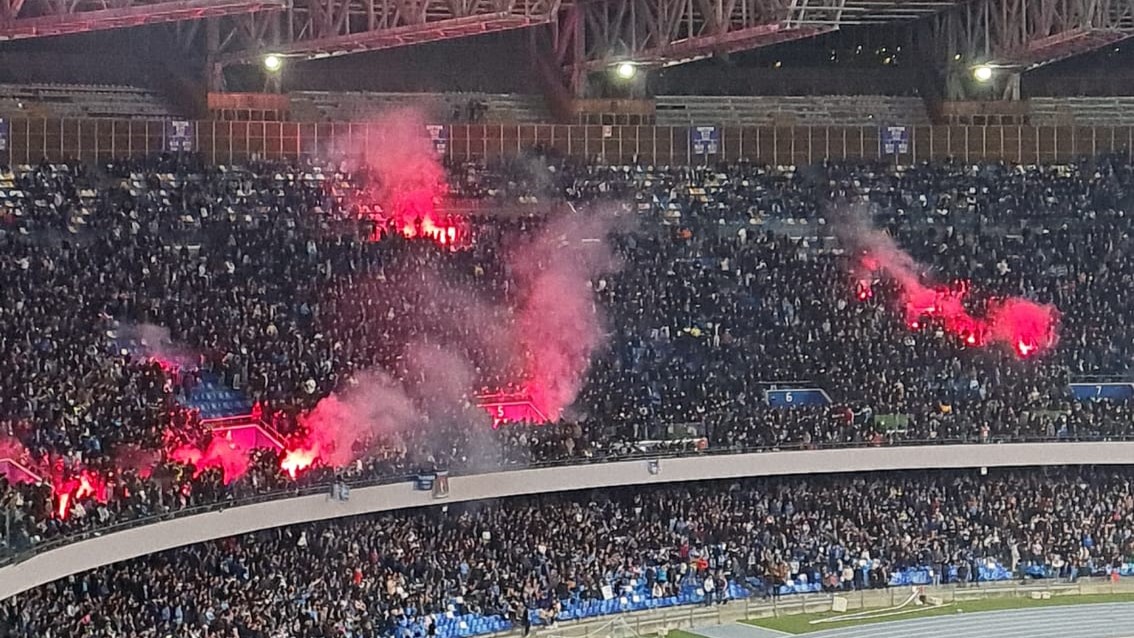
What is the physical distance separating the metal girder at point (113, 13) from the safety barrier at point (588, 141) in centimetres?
638

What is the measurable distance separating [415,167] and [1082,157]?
14.7 m

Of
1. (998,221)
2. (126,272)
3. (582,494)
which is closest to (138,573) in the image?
(126,272)

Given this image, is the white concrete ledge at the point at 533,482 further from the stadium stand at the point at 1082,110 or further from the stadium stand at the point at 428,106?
the stadium stand at the point at 428,106

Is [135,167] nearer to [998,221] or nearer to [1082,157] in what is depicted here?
[998,221]

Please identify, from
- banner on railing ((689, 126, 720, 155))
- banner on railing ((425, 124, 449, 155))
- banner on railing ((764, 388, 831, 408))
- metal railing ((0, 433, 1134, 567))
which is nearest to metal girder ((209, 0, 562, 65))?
banner on railing ((425, 124, 449, 155))

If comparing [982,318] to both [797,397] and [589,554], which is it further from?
[589,554]

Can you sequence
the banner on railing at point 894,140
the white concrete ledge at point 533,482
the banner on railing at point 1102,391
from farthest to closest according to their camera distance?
1. the banner on railing at point 894,140
2. the banner on railing at point 1102,391
3. the white concrete ledge at point 533,482

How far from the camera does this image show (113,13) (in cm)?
2436

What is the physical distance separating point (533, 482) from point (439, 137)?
932cm

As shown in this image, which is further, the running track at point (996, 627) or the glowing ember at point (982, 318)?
the glowing ember at point (982, 318)

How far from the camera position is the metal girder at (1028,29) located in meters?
30.2

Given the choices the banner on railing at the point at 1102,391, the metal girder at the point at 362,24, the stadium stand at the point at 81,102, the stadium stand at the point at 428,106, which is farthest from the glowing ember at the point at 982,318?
the stadium stand at the point at 81,102

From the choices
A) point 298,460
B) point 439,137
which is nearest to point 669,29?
point 439,137

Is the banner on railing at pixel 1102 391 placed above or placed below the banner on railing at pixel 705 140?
below
